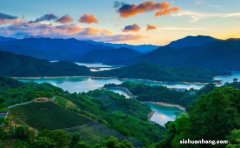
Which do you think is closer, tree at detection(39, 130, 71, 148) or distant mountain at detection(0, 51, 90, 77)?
tree at detection(39, 130, 71, 148)

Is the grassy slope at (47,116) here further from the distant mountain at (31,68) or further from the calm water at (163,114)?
the distant mountain at (31,68)

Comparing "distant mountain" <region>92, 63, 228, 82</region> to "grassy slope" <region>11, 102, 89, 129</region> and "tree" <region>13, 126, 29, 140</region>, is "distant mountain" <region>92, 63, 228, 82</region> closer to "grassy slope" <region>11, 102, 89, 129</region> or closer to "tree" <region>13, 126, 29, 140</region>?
"grassy slope" <region>11, 102, 89, 129</region>

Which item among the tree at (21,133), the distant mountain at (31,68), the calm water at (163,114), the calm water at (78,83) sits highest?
the distant mountain at (31,68)

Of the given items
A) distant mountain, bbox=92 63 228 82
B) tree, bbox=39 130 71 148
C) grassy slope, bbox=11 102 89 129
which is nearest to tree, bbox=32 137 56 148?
tree, bbox=39 130 71 148

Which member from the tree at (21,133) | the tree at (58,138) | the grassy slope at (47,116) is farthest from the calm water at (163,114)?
the tree at (58,138)

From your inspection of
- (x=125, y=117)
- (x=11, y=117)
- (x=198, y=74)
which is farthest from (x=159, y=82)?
(x=11, y=117)

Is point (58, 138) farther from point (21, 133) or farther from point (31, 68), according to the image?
point (31, 68)

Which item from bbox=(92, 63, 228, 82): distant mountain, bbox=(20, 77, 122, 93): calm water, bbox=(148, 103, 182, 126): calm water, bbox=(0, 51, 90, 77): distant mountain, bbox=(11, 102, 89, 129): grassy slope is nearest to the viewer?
bbox=(11, 102, 89, 129): grassy slope
